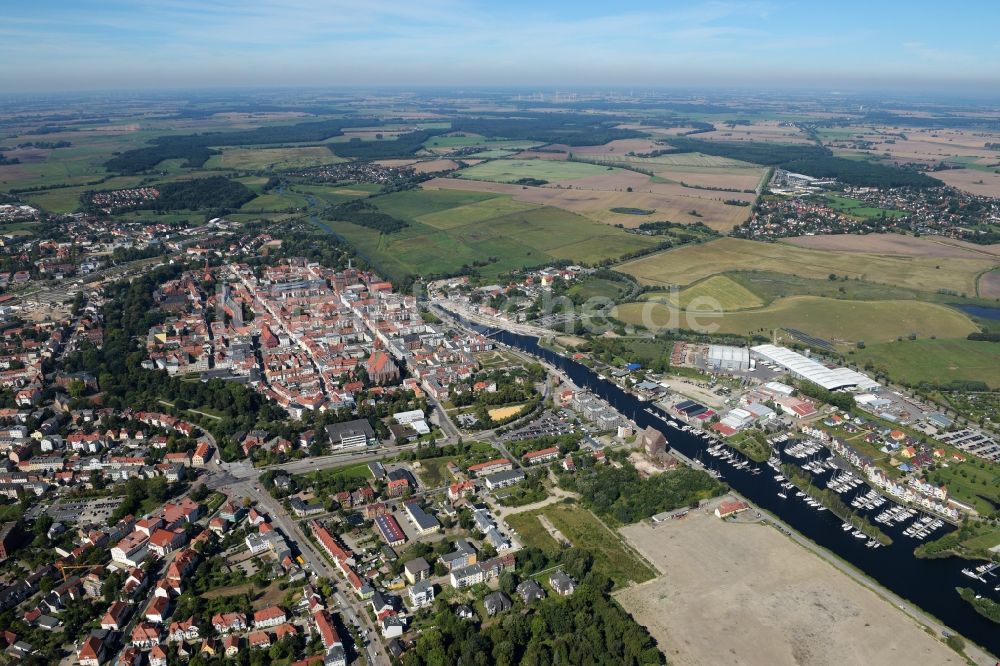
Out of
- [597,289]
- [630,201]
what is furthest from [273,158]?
[597,289]

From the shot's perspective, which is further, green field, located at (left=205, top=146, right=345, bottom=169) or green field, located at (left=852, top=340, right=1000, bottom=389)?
green field, located at (left=205, top=146, right=345, bottom=169)

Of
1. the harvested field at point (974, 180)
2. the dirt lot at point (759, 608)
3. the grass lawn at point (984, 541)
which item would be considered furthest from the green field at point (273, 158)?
the grass lawn at point (984, 541)

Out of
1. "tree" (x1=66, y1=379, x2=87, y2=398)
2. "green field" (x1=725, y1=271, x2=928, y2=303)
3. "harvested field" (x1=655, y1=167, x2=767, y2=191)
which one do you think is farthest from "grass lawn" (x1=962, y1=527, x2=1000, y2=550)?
"harvested field" (x1=655, y1=167, x2=767, y2=191)

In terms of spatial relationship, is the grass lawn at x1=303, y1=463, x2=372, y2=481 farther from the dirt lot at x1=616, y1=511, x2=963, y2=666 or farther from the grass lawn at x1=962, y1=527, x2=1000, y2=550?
the grass lawn at x1=962, y1=527, x2=1000, y2=550

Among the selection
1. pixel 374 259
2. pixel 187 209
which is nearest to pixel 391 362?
pixel 374 259

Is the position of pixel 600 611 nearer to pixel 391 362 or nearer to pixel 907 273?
pixel 391 362

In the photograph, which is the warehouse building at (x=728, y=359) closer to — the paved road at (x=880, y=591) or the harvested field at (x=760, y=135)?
the paved road at (x=880, y=591)
